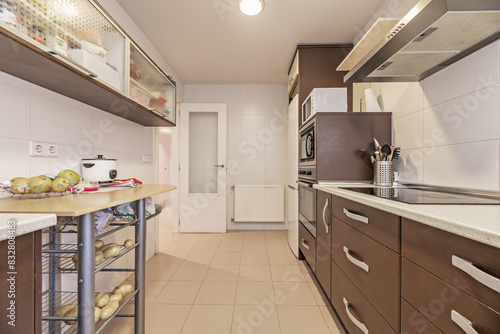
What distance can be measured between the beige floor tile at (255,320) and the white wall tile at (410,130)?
153cm

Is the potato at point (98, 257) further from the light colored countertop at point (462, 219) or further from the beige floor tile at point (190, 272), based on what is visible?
the light colored countertop at point (462, 219)

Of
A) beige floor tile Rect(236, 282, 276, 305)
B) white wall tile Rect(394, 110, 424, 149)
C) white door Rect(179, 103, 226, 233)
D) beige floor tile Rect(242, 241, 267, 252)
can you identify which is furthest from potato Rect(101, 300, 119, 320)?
white door Rect(179, 103, 226, 233)

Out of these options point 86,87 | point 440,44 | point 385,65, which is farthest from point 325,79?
point 86,87

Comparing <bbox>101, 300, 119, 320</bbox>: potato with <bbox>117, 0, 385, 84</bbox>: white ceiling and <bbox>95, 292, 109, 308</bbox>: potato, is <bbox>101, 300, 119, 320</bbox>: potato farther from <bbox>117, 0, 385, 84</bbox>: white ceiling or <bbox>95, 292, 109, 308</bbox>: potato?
<bbox>117, 0, 385, 84</bbox>: white ceiling

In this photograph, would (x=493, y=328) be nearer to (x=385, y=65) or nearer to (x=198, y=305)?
(x=385, y=65)

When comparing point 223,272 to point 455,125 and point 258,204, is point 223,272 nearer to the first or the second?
point 258,204

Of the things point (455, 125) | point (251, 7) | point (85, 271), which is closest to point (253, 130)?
point (251, 7)

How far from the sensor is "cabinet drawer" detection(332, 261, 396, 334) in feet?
2.92

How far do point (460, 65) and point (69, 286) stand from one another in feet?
8.43

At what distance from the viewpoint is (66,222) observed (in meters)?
0.95

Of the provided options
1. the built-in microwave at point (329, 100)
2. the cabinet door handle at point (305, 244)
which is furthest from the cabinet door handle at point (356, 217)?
the built-in microwave at point (329, 100)

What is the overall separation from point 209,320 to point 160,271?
94 cm

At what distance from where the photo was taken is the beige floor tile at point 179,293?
1660 millimetres

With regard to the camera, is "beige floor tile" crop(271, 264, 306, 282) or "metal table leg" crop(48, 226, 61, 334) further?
"beige floor tile" crop(271, 264, 306, 282)
